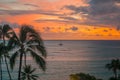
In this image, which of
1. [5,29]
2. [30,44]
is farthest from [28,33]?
[5,29]

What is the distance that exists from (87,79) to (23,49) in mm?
16996

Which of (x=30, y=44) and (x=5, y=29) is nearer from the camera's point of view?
(x=30, y=44)

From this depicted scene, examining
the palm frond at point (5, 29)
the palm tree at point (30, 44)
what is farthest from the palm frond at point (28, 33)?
the palm frond at point (5, 29)

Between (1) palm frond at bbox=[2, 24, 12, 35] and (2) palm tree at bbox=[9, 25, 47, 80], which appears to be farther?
(1) palm frond at bbox=[2, 24, 12, 35]

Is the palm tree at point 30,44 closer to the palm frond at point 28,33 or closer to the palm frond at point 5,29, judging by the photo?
the palm frond at point 28,33

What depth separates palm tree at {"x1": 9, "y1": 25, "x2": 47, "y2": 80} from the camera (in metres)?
28.0

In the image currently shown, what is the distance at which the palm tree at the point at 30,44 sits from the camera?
28000mm

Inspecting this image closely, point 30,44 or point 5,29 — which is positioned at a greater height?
point 5,29

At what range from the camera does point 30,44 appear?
93.9 ft

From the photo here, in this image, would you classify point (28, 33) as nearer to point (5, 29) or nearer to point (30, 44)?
point (30, 44)

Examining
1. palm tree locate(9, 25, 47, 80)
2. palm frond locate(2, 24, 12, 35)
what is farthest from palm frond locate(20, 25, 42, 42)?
palm frond locate(2, 24, 12, 35)

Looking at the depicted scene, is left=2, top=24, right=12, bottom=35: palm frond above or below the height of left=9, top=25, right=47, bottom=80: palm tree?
above

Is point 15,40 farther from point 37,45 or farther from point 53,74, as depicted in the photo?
point 53,74

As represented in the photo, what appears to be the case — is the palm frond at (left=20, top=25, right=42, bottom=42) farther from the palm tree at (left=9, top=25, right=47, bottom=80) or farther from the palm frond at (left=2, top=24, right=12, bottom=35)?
the palm frond at (left=2, top=24, right=12, bottom=35)
